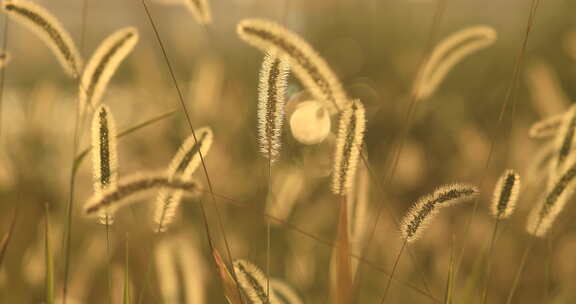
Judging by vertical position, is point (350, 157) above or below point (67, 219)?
above

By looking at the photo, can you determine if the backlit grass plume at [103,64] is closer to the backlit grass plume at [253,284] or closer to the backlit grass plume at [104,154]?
the backlit grass plume at [104,154]

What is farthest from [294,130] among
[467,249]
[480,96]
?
[480,96]

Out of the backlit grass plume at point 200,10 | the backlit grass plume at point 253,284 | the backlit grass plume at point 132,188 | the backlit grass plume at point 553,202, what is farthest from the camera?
the backlit grass plume at point 200,10

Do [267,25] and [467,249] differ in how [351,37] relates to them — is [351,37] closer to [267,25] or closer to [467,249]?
[467,249]

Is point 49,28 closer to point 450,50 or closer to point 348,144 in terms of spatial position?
point 348,144

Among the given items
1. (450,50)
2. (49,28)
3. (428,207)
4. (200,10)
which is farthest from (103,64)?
(450,50)

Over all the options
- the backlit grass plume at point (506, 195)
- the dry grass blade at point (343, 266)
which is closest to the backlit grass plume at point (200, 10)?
the dry grass blade at point (343, 266)

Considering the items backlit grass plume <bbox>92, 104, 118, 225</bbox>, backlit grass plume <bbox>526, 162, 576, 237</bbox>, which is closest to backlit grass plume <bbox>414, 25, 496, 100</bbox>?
backlit grass plume <bbox>526, 162, 576, 237</bbox>

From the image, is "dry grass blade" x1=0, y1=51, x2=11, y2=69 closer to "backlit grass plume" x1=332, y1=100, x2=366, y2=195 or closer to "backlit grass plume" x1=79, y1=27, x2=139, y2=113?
"backlit grass plume" x1=79, y1=27, x2=139, y2=113
